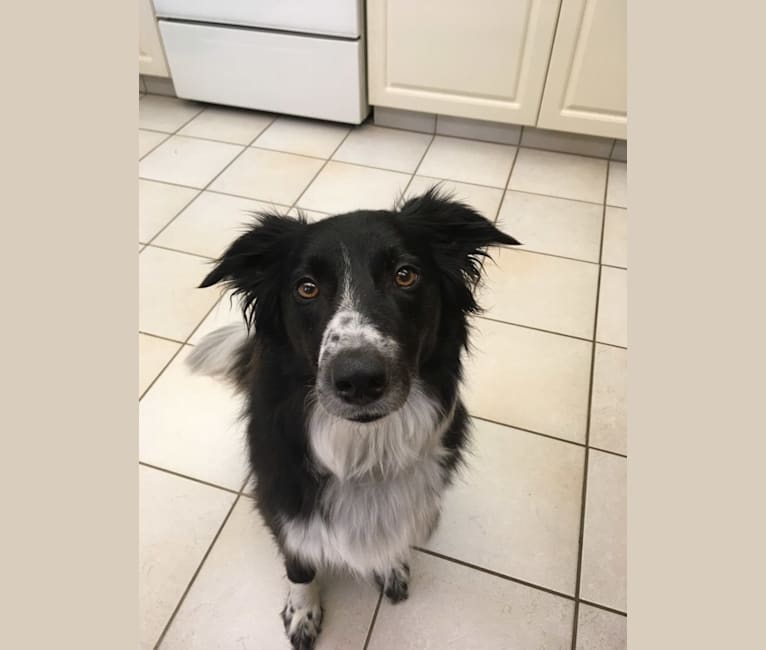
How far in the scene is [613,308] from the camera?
98.5 inches

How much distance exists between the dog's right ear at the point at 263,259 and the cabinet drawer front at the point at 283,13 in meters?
2.30

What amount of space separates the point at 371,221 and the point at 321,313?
0.85ft

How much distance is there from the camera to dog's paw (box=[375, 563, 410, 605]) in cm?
159

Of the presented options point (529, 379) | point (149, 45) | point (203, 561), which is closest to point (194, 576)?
point (203, 561)

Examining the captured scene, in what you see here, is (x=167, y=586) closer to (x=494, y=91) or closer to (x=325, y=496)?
(x=325, y=496)

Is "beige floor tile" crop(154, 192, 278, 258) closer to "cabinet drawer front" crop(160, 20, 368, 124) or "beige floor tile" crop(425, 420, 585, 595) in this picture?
"cabinet drawer front" crop(160, 20, 368, 124)

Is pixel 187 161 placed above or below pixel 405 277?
below

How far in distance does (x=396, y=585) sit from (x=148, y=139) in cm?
326

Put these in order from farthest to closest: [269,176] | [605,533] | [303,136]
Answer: [303,136] → [269,176] → [605,533]

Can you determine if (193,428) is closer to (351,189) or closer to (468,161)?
(351,189)


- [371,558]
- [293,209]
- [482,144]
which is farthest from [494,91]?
[371,558]

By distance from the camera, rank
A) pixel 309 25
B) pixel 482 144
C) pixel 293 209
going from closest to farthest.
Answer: pixel 293 209
pixel 309 25
pixel 482 144

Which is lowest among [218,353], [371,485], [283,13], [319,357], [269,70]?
[218,353]

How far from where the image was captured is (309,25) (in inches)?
125
